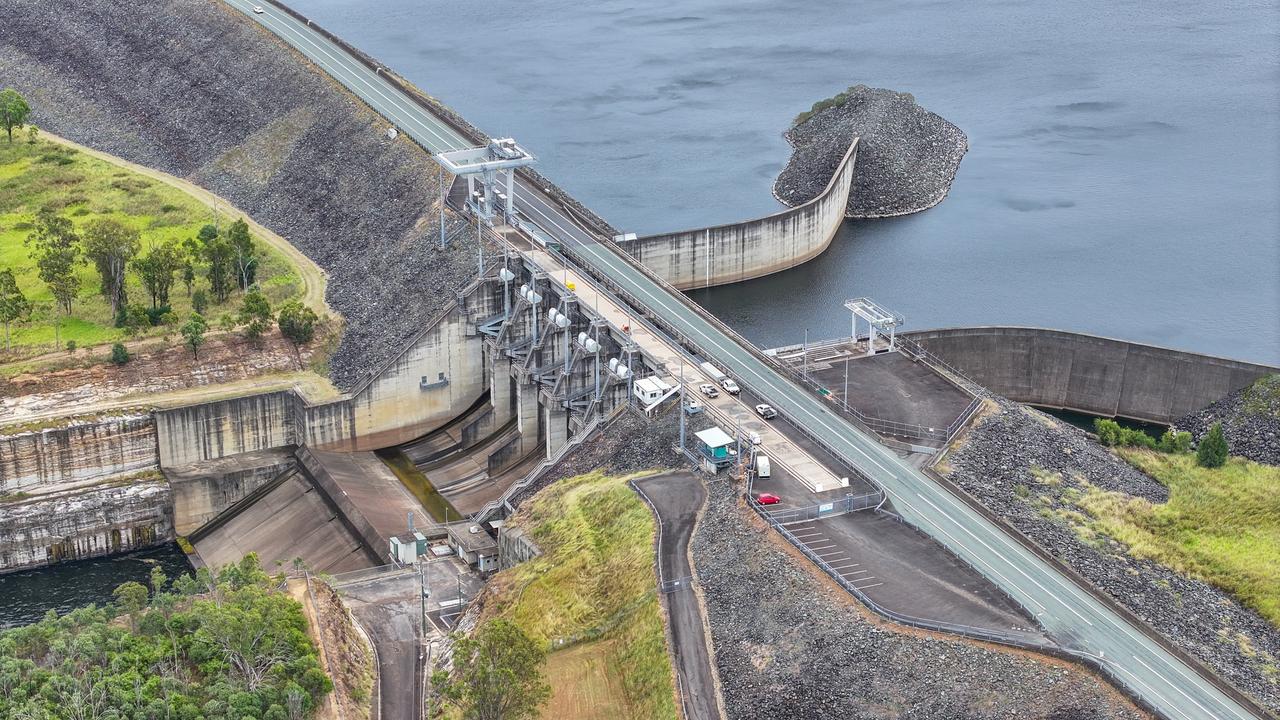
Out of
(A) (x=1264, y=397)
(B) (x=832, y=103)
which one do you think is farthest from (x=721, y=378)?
(B) (x=832, y=103)

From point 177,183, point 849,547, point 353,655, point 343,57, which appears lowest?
point 353,655

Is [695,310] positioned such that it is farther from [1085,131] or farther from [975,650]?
[1085,131]

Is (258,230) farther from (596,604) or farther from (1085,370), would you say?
(1085,370)

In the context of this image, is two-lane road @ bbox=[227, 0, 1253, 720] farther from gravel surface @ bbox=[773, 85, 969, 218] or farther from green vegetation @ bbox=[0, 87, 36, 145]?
green vegetation @ bbox=[0, 87, 36, 145]

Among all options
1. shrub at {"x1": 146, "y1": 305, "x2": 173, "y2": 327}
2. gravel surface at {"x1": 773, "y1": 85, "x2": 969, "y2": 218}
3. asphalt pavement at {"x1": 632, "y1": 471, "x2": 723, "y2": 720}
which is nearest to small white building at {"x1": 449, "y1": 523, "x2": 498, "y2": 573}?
asphalt pavement at {"x1": 632, "y1": 471, "x2": 723, "y2": 720}

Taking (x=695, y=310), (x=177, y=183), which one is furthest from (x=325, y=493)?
(x=177, y=183)

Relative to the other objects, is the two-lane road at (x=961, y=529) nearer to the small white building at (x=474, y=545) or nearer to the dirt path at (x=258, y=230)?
the dirt path at (x=258, y=230)
